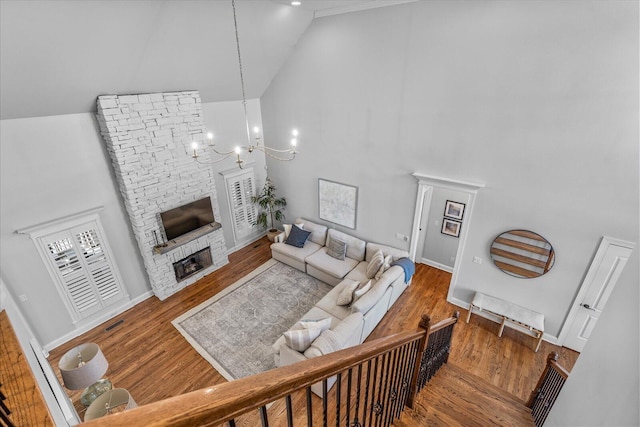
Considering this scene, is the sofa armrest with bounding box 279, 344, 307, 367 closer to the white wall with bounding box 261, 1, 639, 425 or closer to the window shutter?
the white wall with bounding box 261, 1, 639, 425

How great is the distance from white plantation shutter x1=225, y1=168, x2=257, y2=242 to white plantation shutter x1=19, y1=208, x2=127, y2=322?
2813 mm

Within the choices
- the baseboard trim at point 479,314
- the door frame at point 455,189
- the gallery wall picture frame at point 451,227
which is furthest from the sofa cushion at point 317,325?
the gallery wall picture frame at point 451,227

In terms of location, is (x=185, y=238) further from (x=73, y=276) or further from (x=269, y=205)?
(x=269, y=205)

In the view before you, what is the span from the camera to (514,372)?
4.55 m

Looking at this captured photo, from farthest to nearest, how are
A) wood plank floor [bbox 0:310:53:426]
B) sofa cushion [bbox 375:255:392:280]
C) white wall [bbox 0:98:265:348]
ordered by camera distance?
sofa cushion [bbox 375:255:392:280] → white wall [bbox 0:98:265:348] → wood plank floor [bbox 0:310:53:426]

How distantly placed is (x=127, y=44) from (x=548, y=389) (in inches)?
264

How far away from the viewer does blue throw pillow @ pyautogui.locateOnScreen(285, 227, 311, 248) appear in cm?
718

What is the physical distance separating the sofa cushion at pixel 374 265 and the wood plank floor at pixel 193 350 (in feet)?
2.67

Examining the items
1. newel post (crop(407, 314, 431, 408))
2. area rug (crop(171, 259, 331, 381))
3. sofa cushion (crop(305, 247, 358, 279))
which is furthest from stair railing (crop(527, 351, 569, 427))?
sofa cushion (crop(305, 247, 358, 279))

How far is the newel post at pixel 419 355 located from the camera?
253cm

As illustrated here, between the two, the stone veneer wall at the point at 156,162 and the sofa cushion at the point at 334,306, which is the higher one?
the stone veneer wall at the point at 156,162

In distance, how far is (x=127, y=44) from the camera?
412cm

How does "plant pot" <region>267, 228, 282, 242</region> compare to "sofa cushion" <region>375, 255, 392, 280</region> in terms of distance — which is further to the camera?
"plant pot" <region>267, 228, 282, 242</region>

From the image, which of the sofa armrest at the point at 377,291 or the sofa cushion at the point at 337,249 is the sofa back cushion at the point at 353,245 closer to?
the sofa cushion at the point at 337,249
